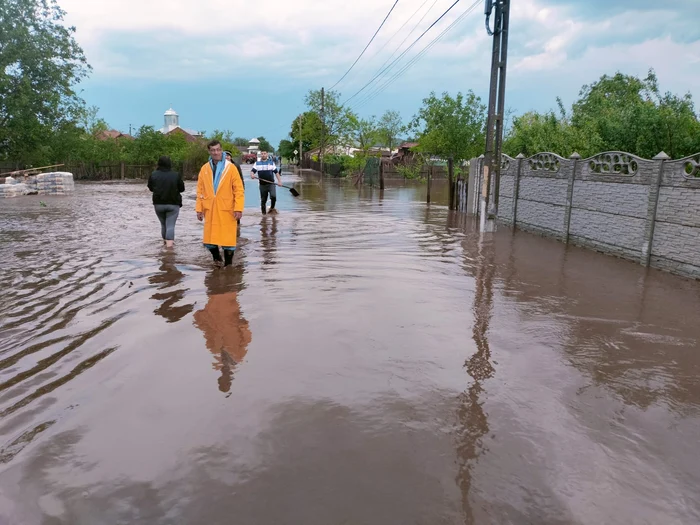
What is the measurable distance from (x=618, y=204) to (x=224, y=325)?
728 cm

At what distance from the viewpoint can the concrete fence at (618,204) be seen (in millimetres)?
8094

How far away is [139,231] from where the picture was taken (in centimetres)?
1216

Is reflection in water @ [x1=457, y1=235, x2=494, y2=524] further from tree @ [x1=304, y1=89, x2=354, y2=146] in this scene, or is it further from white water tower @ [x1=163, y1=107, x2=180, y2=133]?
white water tower @ [x1=163, y1=107, x2=180, y2=133]

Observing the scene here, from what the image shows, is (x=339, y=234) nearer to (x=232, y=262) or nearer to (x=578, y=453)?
(x=232, y=262)

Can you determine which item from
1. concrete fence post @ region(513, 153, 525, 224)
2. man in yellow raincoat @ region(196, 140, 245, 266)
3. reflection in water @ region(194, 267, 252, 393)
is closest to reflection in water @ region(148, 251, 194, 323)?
reflection in water @ region(194, 267, 252, 393)

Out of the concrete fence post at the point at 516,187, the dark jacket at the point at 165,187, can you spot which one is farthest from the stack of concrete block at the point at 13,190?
the concrete fence post at the point at 516,187

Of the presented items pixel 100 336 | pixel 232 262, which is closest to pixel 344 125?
pixel 232 262

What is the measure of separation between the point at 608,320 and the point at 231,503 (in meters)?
4.57

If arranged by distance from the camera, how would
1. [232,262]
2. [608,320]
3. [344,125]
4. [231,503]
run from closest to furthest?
[231,503] < [608,320] < [232,262] < [344,125]

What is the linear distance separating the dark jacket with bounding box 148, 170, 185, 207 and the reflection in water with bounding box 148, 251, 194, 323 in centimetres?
101

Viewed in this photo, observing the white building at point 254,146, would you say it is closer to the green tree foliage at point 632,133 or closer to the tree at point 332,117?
the tree at point 332,117

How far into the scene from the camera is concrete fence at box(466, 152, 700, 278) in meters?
8.09

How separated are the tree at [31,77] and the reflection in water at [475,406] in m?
31.0

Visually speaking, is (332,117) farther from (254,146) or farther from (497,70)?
(254,146)
